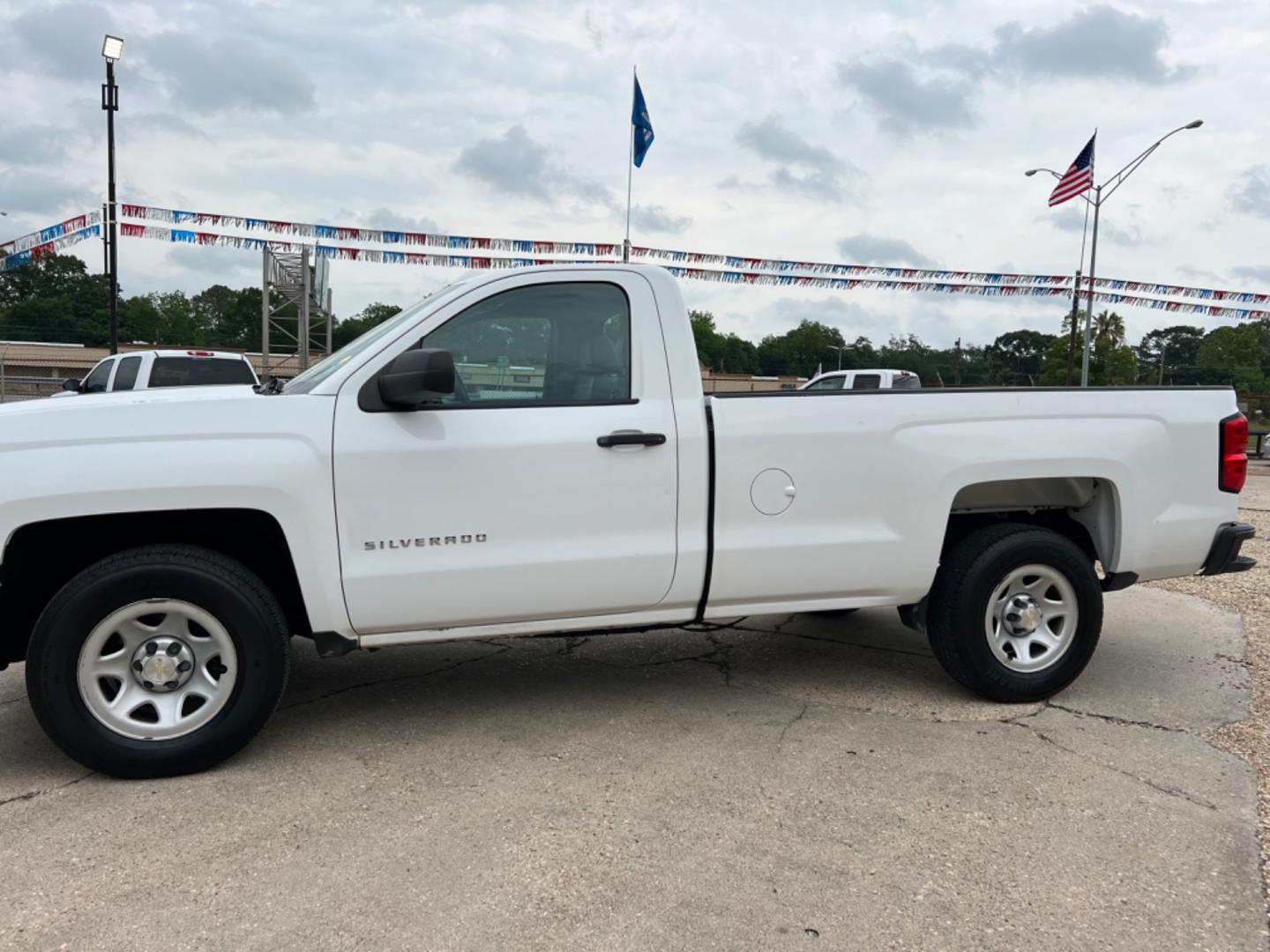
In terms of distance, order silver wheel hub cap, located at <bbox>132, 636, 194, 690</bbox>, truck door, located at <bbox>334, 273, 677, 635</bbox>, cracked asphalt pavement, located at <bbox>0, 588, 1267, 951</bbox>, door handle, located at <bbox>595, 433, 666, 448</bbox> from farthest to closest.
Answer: door handle, located at <bbox>595, 433, 666, 448</bbox> < truck door, located at <bbox>334, 273, 677, 635</bbox> < silver wheel hub cap, located at <bbox>132, 636, 194, 690</bbox> < cracked asphalt pavement, located at <bbox>0, 588, 1267, 951</bbox>

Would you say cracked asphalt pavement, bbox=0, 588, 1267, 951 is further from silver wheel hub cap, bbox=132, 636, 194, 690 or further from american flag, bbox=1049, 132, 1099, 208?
american flag, bbox=1049, 132, 1099, 208

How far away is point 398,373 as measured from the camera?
3387 millimetres

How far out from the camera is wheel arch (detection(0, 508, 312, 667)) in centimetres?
338

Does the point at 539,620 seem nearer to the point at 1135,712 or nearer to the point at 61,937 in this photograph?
the point at 61,937

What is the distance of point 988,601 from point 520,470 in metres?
2.16

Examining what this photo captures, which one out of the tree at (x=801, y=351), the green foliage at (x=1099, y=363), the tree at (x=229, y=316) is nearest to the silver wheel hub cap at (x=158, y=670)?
the tree at (x=801, y=351)

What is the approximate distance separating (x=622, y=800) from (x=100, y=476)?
2.14 metres

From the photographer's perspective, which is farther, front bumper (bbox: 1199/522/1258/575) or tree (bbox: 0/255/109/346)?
tree (bbox: 0/255/109/346)

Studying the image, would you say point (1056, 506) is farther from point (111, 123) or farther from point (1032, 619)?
point (111, 123)

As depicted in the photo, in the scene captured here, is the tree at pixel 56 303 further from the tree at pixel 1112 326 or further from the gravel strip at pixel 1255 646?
the tree at pixel 1112 326

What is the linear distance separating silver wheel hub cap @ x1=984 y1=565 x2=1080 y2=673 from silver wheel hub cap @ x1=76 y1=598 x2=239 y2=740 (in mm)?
3243

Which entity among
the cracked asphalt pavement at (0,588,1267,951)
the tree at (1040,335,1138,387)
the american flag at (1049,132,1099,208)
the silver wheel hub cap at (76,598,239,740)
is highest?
the american flag at (1049,132,1099,208)

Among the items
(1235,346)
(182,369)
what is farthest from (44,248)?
(1235,346)

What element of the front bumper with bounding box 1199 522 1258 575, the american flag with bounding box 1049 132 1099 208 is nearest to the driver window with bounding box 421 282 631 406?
the front bumper with bounding box 1199 522 1258 575
